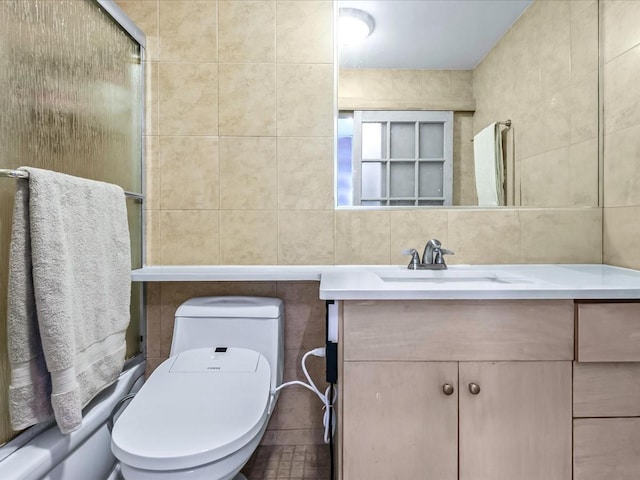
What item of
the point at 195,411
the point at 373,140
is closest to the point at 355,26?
the point at 373,140

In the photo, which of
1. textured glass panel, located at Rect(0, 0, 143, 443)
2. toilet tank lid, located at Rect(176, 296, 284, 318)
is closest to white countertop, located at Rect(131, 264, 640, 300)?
toilet tank lid, located at Rect(176, 296, 284, 318)

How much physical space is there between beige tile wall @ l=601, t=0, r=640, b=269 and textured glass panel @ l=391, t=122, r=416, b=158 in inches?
29.5

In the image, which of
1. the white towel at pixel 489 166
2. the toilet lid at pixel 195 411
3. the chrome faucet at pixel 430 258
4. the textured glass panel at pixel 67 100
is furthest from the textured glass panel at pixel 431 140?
the textured glass panel at pixel 67 100

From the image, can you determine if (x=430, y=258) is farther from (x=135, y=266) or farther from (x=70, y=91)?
(x=70, y=91)

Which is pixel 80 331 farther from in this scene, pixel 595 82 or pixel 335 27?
pixel 595 82

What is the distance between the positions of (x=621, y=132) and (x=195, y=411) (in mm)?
1722

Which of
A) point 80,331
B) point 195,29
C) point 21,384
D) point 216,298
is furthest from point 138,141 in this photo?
point 21,384

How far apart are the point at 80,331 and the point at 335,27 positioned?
136cm

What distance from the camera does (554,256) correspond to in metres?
1.47

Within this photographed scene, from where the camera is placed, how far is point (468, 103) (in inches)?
56.6

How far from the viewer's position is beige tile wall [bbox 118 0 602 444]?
145cm

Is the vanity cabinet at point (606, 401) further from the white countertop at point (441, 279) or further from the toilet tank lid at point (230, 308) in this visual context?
the toilet tank lid at point (230, 308)

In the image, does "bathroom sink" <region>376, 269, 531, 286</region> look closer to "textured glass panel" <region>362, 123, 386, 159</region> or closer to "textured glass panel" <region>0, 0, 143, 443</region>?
"textured glass panel" <region>362, 123, 386, 159</region>

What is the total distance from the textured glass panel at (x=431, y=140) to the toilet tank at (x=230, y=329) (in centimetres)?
84
